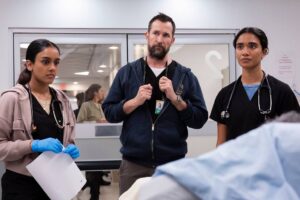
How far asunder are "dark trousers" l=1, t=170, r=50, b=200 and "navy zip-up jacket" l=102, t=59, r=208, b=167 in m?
0.51

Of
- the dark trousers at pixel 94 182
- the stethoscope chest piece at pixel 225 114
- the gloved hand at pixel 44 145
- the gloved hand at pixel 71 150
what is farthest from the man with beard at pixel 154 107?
the dark trousers at pixel 94 182

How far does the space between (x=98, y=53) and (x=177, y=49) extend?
2.76 feet

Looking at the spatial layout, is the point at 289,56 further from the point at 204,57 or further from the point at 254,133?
the point at 254,133

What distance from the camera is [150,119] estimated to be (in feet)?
6.95

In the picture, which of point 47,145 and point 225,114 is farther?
point 225,114

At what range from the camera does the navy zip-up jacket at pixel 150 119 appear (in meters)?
2.10

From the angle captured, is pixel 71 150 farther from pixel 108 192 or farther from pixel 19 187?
pixel 108 192

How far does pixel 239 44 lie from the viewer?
7.00 feet

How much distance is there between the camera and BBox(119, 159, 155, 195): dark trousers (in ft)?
6.89

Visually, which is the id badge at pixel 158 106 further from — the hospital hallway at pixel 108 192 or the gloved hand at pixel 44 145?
the hospital hallway at pixel 108 192

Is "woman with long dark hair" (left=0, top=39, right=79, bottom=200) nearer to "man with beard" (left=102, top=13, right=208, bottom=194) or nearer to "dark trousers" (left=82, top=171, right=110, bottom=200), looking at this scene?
"man with beard" (left=102, top=13, right=208, bottom=194)

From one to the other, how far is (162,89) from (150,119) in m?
0.18

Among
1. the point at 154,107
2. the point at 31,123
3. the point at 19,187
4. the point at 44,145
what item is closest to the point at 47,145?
the point at 44,145

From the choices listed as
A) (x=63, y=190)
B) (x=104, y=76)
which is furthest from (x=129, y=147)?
(x=104, y=76)
